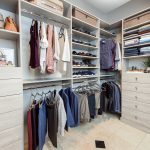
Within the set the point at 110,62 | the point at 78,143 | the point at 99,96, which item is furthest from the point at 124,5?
the point at 78,143

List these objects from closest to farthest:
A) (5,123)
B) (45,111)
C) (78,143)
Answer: (5,123), (45,111), (78,143)

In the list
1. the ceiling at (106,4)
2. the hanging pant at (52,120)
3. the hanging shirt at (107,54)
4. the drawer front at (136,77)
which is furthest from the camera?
the ceiling at (106,4)

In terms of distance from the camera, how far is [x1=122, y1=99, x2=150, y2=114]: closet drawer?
211 cm

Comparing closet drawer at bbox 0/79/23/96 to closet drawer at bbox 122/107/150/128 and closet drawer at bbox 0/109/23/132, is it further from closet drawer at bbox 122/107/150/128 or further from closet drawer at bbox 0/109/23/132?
closet drawer at bbox 122/107/150/128

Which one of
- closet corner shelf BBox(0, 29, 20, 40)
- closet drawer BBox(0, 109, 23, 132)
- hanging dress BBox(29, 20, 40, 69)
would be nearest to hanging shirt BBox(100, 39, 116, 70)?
hanging dress BBox(29, 20, 40, 69)

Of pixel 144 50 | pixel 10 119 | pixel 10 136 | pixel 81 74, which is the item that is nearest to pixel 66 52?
pixel 81 74

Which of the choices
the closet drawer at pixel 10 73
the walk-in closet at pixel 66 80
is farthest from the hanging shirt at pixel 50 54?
the closet drawer at pixel 10 73

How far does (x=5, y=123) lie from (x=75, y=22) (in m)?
2.05

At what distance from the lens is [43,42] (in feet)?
5.24

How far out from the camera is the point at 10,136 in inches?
53.6

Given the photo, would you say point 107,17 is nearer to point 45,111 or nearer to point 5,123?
point 45,111

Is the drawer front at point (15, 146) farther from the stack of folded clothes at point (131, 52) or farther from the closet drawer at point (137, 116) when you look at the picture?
the stack of folded clothes at point (131, 52)

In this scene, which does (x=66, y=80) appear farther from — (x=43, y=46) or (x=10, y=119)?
(x=10, y=119)

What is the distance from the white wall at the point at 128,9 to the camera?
2.57m
